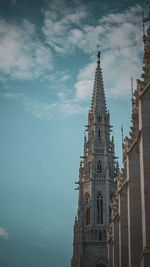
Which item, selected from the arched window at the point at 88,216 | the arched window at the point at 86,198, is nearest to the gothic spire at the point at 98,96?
the arched window at the point at 86,198

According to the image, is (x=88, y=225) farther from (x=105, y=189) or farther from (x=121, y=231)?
(x=121, y=231)

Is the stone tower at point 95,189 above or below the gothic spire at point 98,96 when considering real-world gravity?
below

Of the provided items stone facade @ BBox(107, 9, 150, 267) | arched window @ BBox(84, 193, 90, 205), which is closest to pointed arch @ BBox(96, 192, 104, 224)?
arched window @ BBox(84, 193, 90, 205)

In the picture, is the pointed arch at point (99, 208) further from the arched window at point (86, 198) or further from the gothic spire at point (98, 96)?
the gothic spire at point (98, 96)

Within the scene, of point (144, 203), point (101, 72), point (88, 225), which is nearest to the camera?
point (144, 203)

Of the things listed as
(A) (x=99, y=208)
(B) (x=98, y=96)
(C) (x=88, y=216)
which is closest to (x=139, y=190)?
(A) (x=99, y=208)

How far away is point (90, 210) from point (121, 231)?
37427 millimetres

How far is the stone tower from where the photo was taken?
5781cm

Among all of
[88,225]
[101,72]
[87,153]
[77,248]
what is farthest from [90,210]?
[101,72]

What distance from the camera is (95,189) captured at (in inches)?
2450

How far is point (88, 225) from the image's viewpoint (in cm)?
5975

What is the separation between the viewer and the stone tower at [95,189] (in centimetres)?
5781

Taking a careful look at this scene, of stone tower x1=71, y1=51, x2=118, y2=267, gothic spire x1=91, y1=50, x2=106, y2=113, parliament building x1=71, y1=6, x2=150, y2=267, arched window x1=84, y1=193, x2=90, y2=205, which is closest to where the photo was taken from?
parliament building x1=71, y1=6, x2=150, y2=267

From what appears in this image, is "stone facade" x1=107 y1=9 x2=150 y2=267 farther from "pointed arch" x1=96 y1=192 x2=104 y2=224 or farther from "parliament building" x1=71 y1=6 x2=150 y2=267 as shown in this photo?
"pointed arch" x1=96 y1=192 x2=104 y2=224
